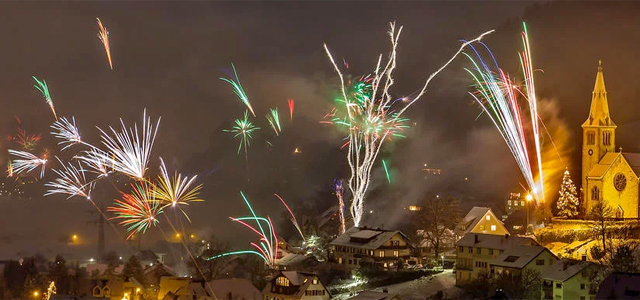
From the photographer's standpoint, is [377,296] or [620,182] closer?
[377,296]

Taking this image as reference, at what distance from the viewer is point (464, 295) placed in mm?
41688

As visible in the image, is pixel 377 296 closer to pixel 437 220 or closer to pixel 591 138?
pixel 437 220

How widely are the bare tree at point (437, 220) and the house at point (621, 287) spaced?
1785 centimetres

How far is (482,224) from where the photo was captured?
52562mm

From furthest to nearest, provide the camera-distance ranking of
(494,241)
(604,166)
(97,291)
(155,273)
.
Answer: (155,273) < (604,166) < (97,291) < (494,241)

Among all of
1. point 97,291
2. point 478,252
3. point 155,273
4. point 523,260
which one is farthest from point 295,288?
point 155,273

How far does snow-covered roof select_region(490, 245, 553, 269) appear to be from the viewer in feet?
136

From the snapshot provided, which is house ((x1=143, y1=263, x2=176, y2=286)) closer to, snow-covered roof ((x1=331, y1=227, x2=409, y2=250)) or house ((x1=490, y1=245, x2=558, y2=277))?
snow-covered roof ((x1=331, y1=227, x2=409, y2=250))

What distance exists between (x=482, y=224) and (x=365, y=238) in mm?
6970

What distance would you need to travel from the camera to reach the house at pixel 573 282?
38.8 m

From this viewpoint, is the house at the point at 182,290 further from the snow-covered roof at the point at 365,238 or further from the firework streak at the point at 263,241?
the snow-covered roof at the point at 365,238

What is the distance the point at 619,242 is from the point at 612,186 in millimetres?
7004

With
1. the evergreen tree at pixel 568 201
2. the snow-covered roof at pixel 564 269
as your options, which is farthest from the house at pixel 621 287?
the evergreen tree at pixel 568 201

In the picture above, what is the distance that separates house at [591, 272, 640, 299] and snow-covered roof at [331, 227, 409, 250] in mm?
18218
